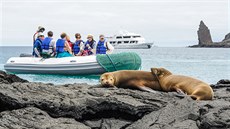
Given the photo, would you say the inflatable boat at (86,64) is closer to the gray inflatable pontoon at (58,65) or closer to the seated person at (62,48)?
the gray inflatable pontoon at (58,65)

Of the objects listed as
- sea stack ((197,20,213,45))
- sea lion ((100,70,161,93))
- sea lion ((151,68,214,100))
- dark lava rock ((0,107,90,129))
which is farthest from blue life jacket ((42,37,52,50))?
sea stack ((197,20,213,45))

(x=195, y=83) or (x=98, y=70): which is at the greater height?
(x=195, y=83)

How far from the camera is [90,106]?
19.8ft

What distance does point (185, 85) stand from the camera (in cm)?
712

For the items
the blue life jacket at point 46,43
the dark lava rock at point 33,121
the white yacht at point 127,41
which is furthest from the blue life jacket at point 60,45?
the white yacht at point 127,41

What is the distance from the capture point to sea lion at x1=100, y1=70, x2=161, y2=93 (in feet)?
23.9

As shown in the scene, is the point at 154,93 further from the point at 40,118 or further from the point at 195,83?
the point at 40,118

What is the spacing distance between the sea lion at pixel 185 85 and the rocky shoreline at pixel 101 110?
406 millimetres

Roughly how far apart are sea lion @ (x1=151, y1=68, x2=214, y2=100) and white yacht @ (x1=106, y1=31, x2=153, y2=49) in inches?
3247

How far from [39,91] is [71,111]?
664 millimetres

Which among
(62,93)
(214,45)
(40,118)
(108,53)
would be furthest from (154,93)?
(214,45)

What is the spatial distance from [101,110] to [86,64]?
40.6ft

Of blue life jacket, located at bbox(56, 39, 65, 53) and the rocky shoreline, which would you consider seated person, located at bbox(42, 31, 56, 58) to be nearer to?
blue life jacket, located at bbox(56, 39, 65, 53)

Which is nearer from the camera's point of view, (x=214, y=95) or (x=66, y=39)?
(x=214, y=95)
